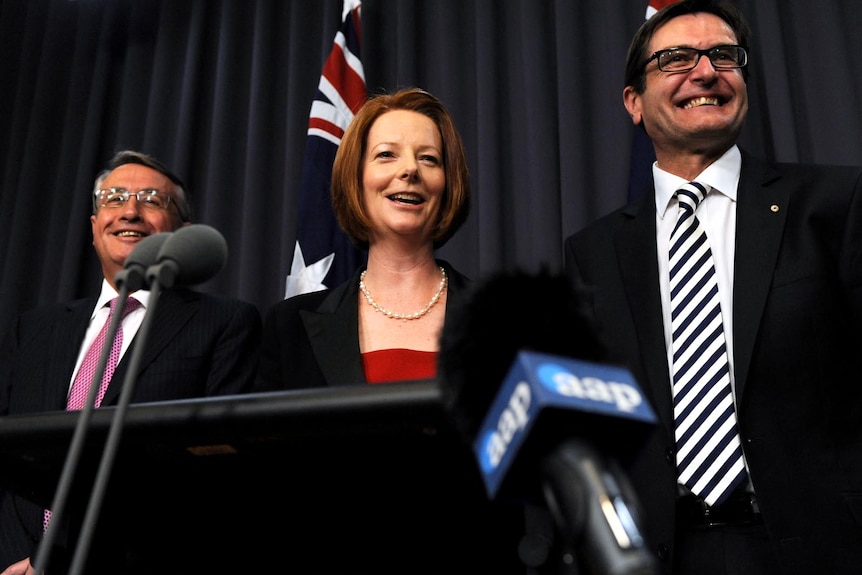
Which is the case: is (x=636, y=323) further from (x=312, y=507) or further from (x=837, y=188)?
(x=312, y=507)

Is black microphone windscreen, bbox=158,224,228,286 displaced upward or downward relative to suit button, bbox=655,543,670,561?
upward

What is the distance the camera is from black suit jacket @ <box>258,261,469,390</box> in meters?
1.77

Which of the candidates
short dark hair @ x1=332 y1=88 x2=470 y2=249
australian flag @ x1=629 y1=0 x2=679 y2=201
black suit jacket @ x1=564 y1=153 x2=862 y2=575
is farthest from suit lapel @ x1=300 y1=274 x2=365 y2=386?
australian flag @ x1=629 y1=0 x2=679 y2=201

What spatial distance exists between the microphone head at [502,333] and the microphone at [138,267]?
0.46 meters

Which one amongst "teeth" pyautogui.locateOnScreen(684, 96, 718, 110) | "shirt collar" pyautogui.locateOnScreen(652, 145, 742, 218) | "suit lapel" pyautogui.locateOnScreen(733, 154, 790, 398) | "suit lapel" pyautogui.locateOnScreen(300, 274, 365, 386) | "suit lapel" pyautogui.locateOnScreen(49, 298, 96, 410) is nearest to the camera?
"suit lapel" pyautogui.locateOnScreen(733, 154, 790, 398)

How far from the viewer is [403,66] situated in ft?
11.4

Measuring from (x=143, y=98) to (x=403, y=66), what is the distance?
1.41 m

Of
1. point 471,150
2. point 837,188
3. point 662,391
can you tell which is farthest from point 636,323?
point 471,150

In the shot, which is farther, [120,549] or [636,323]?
[636,323]

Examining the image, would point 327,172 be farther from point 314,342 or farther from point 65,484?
point 65,484

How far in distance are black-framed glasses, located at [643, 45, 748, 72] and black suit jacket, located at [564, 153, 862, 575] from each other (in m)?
0.31

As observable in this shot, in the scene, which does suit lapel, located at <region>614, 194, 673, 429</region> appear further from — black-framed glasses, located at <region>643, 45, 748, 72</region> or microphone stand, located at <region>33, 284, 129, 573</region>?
microphone stand, located at <region>33, 284, 129, 573</region>

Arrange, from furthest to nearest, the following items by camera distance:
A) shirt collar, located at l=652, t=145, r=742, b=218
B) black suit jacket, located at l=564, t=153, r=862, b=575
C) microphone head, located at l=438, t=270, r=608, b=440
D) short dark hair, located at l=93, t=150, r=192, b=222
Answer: short dark hair, located at l=93, t=150, r=192, b=222, shirt collar, located at l=652, t=145, r=742, b=218, black suit jacket, located at l=564, t=153, r=862, b=575, microphone head, located at l=438, t=270, r=608, b=440

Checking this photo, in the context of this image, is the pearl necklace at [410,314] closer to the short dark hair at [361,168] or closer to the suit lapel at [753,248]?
the short dark hair at [361,168]
